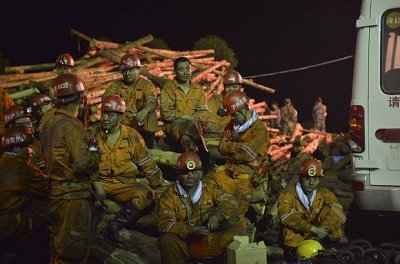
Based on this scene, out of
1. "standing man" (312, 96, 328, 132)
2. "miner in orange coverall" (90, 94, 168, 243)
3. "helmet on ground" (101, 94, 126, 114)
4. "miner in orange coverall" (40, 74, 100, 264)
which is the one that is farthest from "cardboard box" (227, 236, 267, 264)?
"standing man" (312, 96, 328, 132)

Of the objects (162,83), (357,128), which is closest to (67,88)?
(357,128)

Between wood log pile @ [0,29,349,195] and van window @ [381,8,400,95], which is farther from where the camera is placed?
wood log pile @ [0,29,349,195]

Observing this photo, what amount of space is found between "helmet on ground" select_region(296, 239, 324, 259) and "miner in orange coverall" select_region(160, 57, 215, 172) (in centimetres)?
224

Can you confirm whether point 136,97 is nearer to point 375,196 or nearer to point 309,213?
point 309,213

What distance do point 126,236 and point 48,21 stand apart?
21451 mm

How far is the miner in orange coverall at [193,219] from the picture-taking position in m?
6.85

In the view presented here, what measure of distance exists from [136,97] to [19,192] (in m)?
2.90

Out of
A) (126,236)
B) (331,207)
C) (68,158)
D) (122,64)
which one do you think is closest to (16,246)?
(126,236)

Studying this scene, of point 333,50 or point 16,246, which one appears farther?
point 333,50

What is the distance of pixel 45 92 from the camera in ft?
35.1

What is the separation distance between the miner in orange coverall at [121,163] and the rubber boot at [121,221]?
16 mm

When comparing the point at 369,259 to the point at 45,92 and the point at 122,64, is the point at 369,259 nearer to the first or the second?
A: the point at 122,64

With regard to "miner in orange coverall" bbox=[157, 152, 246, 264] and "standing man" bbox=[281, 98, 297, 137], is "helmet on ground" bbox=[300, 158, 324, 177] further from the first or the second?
"standing man" bbox=[281, 98, 297, 137]

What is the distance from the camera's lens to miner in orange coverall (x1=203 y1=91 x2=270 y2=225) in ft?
26.0
